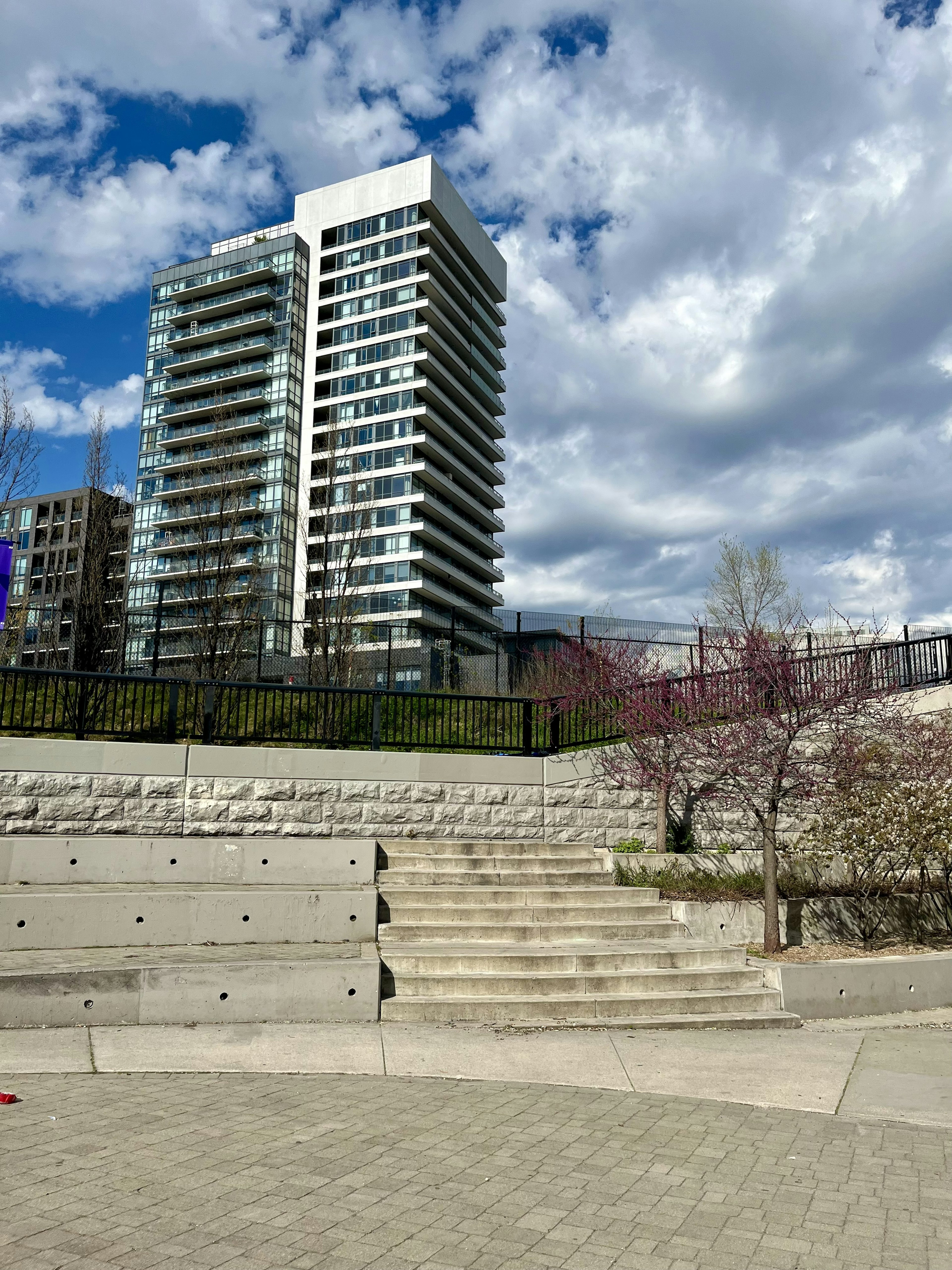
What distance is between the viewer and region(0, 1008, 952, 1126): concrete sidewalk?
5.97 metres

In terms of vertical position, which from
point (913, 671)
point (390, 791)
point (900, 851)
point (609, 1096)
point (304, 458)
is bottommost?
point (609, 1096)

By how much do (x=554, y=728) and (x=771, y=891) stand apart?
4229mm

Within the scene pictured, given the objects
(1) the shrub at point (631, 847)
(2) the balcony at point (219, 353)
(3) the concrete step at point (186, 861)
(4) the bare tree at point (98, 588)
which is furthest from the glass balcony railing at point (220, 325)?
(3) the concrete step at point (186, 861)

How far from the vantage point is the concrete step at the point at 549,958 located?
809 cm

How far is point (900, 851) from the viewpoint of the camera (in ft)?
34.5

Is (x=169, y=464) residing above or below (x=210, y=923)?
above

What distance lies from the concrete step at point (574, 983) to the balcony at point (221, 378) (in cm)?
7681

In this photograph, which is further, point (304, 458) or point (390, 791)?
point (304, 458)

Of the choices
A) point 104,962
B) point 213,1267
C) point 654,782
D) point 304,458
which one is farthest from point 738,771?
point 304,458

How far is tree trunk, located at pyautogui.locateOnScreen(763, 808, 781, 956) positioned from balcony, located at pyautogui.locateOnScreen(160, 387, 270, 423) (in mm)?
70630

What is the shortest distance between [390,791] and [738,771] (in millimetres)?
4481

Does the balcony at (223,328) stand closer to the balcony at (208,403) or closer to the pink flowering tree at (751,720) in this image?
the balcony at (208,403)

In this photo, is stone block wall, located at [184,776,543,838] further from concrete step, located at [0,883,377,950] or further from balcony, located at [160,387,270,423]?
balcony, located at [160,387,270,423]

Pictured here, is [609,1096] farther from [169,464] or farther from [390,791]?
[169,464]
